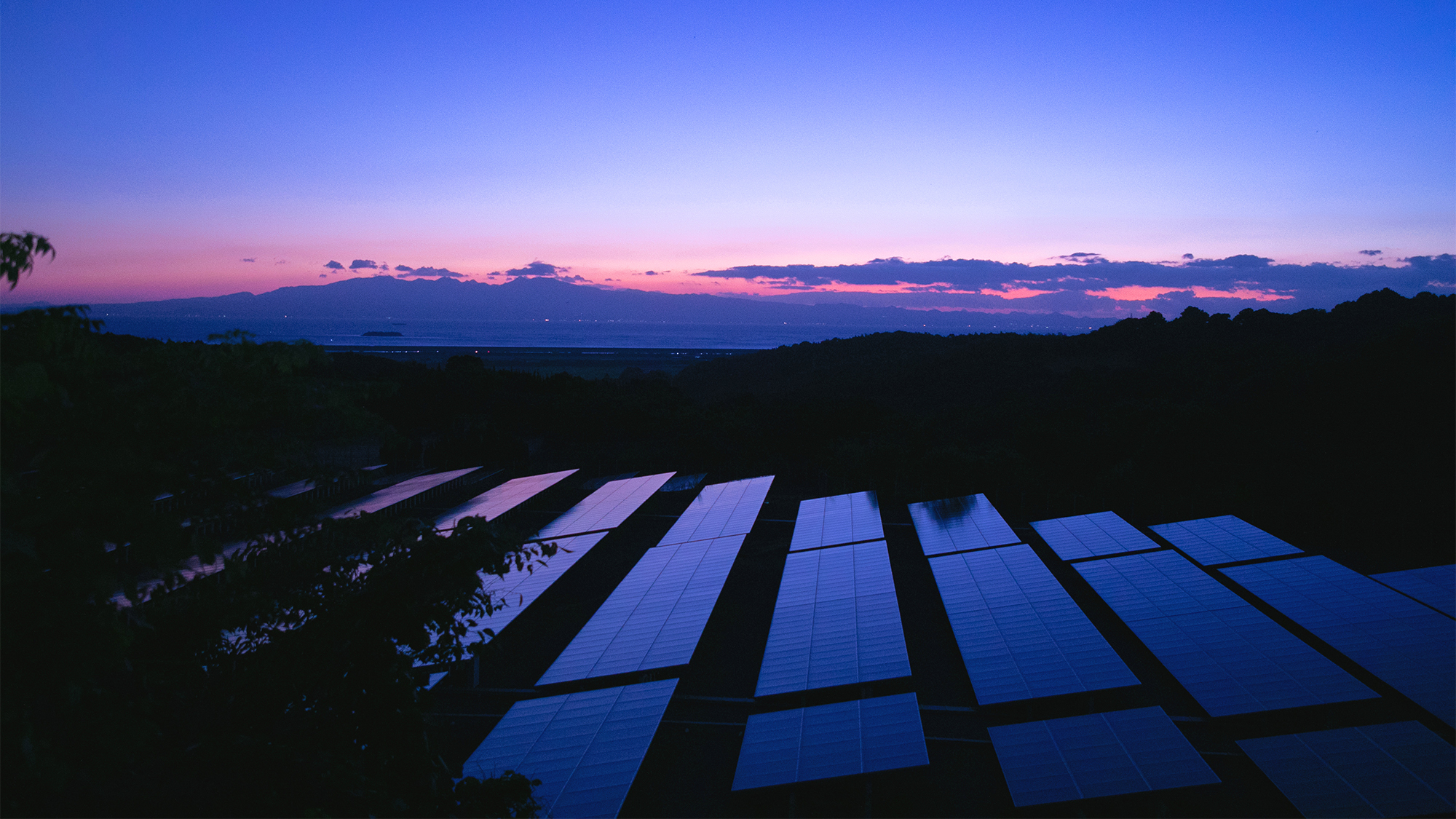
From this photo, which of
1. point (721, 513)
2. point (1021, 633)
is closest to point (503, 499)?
point (721, 513)

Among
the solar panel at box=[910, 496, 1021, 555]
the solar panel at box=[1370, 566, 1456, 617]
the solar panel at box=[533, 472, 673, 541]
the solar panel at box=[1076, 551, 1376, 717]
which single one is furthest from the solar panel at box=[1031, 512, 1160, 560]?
the solar panel at box=[533, 472, 673, 541]

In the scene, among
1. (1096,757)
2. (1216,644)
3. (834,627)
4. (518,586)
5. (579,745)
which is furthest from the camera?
(518,586)

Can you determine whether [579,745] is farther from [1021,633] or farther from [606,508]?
[606,508]

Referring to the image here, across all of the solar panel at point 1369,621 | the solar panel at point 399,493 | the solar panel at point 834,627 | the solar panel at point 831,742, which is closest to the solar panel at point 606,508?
the solar panel at point 399,493

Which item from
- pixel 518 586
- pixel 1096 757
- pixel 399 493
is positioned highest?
pixel 399 493

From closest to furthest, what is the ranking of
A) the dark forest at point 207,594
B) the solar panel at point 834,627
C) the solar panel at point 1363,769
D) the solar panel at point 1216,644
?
the dark forest at point 207,594
the solar panel at point 1363,769
the solar panel at point 1216,644
the solar panel at point 834,627

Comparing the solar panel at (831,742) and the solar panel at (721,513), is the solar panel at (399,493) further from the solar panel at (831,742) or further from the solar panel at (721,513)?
the solar panel at (831,742)

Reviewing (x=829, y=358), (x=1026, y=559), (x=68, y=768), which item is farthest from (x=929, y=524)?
(x=829, y=358)

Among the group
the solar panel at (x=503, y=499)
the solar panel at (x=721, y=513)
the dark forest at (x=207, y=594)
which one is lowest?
the solar panel at (x=721, y=513)
